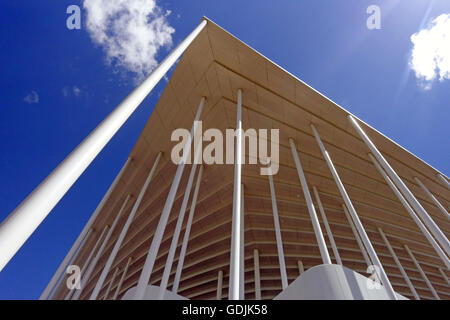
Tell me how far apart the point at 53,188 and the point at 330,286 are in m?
4.53

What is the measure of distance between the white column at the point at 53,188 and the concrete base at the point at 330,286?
4232mm

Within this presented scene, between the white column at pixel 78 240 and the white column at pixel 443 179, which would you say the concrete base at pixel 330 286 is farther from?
the white column at pixel 443 179

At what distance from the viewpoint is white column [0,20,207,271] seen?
2047 millimetres

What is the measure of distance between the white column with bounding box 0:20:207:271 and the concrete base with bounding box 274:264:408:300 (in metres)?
4.23

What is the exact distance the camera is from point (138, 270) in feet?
65.5

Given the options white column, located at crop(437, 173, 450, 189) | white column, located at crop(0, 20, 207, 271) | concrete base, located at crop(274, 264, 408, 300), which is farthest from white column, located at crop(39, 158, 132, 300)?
white column, located at crop(437, 173, 450, 189)

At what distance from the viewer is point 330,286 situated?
12.8 feet

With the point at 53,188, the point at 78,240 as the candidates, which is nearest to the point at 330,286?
the point at 53,188

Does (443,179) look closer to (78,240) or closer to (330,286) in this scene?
(330,286)

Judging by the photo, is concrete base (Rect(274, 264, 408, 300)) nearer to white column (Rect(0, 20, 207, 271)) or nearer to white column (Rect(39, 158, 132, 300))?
white column (Rect(0, 20, 207, 271))
